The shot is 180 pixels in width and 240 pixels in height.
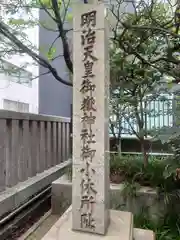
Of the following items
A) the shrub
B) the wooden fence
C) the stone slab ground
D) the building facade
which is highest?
the building facade

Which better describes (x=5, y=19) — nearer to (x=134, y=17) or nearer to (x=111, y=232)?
(x=134, y=17)

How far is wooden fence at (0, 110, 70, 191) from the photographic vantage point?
304cm

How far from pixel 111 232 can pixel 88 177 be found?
519 mm

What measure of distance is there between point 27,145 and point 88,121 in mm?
1864

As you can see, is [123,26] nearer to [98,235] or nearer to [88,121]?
[88,121]

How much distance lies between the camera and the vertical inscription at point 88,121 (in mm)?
2043

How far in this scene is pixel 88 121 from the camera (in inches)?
81.0

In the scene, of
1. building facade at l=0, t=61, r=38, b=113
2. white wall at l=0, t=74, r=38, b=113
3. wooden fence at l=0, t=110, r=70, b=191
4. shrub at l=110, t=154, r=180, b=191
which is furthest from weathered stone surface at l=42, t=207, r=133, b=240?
white wall at l=0, t=74, r=38, b=113

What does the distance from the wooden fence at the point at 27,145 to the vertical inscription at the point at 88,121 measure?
1.33 metres

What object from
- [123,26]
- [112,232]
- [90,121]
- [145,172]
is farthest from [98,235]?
[123,26]

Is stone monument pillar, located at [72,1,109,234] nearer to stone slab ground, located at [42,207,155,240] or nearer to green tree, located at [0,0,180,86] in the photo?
stone slab ground, located at [42,207,155,240]

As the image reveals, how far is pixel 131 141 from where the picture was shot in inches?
218

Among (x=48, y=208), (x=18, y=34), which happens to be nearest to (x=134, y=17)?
(x=18, y=34)

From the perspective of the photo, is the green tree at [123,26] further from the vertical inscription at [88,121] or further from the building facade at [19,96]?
the building facade at [19,96]
